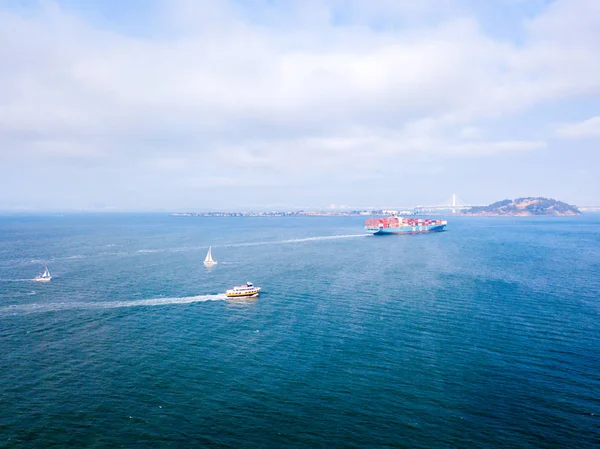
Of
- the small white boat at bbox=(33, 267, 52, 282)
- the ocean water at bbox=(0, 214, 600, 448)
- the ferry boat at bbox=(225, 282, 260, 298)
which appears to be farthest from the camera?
→ the small white boat at bbox=(33, 267, 52, 282)

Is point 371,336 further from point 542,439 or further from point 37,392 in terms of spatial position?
point 37,392

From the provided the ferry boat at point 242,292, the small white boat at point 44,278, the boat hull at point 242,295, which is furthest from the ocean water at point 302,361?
the ferry boat at point 242,292

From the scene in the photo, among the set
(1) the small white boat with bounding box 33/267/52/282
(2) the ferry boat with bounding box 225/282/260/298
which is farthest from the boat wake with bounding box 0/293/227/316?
(1) the small white boat with bounding box 33/267/52/282

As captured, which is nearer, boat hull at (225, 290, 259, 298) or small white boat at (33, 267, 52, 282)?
boat hull at (225, 290, 259, 298)

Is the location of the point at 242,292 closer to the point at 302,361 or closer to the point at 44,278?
the point at 302,361

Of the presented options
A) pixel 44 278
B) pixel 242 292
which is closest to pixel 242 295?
pixel 242 292

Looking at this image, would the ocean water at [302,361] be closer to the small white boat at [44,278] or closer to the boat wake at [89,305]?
the boat wake at [89,305]

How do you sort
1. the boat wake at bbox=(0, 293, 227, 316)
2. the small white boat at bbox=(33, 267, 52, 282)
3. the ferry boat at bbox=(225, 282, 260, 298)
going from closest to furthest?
the boat wake at bbox=(0, 293, 227, 316) → the ferry boat at bbox=(225, 282, 260, 298) → the small white boat at bbox=(33, 267, 52, 282)

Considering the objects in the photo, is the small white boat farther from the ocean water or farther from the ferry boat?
the ferry boat
